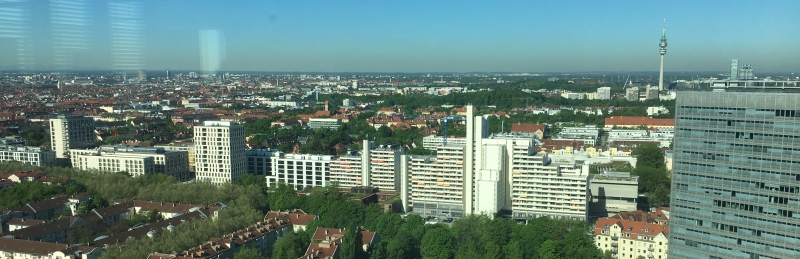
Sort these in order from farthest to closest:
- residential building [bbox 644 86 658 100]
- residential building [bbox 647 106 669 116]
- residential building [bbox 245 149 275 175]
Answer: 1. residential building [bbox 644 86 658 100]
2. residential building [bbox 647 106 669 116]
3. residential building [bbox 245 149 275 175]

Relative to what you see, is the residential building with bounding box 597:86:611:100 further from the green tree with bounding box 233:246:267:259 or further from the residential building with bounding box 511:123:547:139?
the green tree with bounding box 233:246:267:259

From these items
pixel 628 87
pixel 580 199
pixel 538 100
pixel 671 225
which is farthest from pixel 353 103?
pixel 671 225

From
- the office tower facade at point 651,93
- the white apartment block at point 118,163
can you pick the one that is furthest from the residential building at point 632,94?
the white apartment block at point 118,163

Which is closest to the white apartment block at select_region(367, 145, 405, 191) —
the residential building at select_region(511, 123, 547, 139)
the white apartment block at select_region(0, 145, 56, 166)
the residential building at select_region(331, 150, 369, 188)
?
the residential building at select_region(331, 150, 369, 188)

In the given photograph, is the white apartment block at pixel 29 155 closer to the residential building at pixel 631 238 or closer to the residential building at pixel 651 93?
the residential building at pixel 631 238

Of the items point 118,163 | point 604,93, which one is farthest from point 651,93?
point 118,163

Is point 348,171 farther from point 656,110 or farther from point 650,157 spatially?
point 656,110

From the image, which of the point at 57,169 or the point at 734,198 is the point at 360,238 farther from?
the point at 57,169
